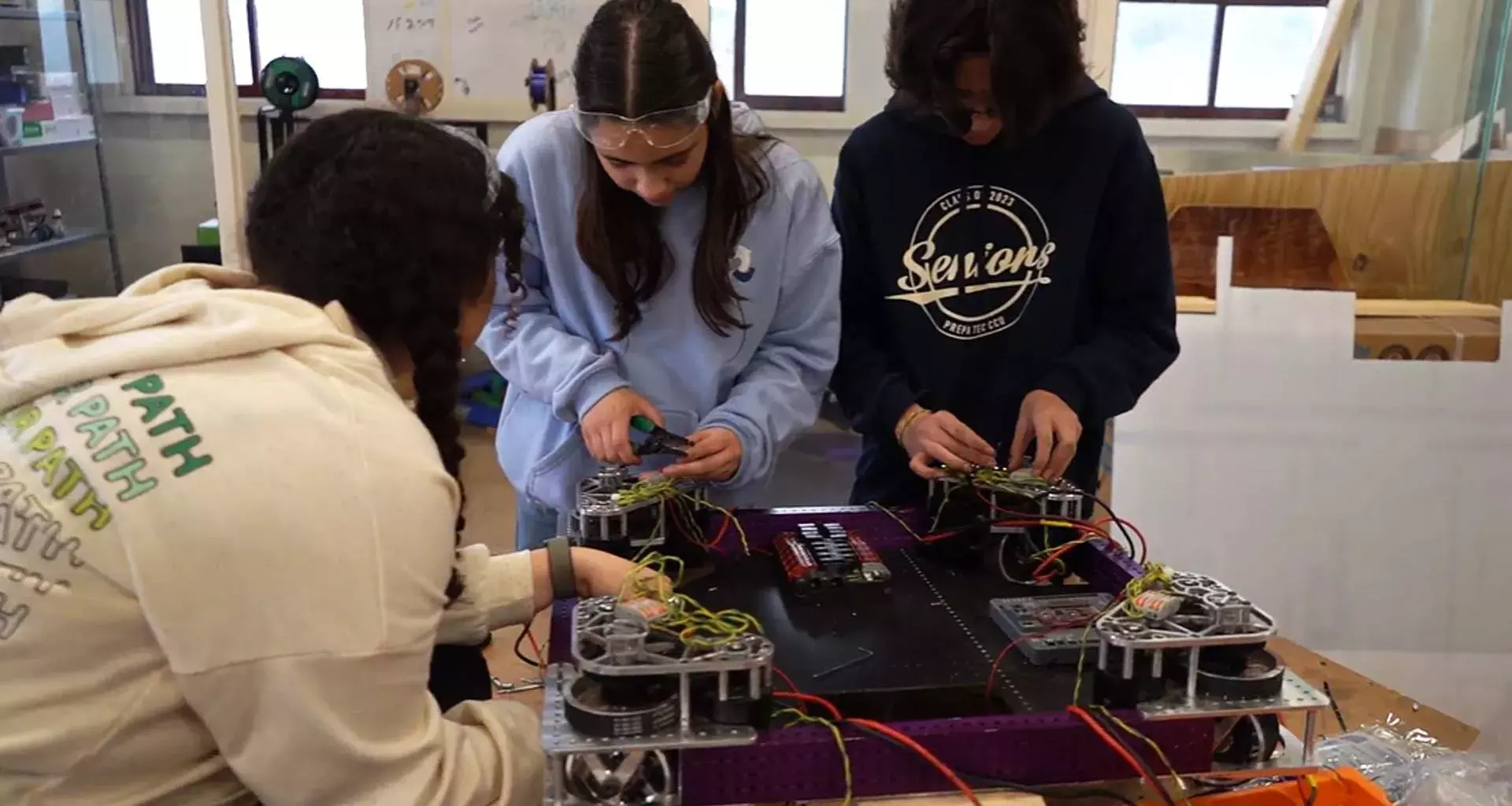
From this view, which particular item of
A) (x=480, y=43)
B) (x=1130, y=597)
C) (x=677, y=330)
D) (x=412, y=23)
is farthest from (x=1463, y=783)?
(x=412, y=23)

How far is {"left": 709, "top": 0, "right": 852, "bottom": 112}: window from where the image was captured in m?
3.47

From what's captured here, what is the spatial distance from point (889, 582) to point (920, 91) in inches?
22.7

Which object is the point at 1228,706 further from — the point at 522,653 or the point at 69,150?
the point at 69,150

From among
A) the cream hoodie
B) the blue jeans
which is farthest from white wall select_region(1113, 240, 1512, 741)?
the cream hoodie

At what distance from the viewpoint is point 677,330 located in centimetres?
136

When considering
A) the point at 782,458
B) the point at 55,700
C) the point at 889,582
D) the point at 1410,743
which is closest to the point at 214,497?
the point at 55,700

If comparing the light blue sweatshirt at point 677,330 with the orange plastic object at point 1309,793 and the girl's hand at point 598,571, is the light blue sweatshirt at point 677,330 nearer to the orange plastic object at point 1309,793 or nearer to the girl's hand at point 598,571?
the girl's hand at point 598,571

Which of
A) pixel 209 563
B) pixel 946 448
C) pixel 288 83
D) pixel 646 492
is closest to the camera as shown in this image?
pixel 209 563

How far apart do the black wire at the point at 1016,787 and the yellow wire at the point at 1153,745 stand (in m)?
0.04

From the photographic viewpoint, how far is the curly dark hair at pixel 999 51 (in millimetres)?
1217

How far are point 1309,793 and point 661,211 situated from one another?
2.94 ft

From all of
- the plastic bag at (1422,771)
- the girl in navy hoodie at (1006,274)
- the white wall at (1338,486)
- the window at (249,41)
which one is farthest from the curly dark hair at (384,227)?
the window at (249,41)

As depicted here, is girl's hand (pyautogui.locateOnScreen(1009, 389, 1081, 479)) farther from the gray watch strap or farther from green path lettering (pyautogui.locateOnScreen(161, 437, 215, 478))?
green path lettering (pyautogui.locateOnScreen(161, 437, 215, 478))

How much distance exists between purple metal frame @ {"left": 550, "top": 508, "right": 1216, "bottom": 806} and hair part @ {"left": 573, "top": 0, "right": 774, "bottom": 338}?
65 cm
